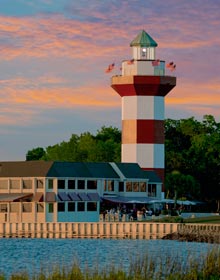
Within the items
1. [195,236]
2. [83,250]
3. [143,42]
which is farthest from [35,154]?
[83,250]

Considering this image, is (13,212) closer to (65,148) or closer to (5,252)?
(5,252)

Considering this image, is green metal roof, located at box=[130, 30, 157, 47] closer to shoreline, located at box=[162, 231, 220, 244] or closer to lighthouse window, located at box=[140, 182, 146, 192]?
lighthouse window, located at box=[140, 182, 146, 192]

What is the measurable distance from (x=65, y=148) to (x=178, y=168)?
15.7 metres

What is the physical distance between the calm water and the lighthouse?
20.8 meters

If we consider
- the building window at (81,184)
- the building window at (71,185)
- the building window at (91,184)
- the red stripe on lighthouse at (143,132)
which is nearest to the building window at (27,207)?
the building window at (71,185)

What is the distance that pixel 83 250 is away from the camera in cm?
8719

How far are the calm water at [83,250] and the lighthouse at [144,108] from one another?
20822mm

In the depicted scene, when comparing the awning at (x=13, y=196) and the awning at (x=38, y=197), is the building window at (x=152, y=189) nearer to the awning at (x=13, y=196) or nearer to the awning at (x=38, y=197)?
the awning at (x=38, y=197)

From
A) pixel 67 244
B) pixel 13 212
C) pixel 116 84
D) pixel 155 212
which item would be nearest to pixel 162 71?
pixel 116 84

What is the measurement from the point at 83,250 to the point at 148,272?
4024 cm

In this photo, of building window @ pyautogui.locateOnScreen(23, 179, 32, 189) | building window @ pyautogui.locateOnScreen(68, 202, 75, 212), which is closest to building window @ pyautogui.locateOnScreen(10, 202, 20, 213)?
building window @ pyautogui.locateOnScreen(23, 179, 32, 189)

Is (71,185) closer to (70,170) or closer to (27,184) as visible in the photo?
(70,170)

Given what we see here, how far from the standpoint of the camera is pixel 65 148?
145 m

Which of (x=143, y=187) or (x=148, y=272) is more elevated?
(x=143, y=187)
